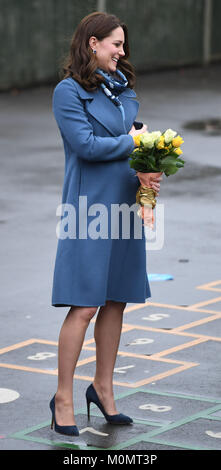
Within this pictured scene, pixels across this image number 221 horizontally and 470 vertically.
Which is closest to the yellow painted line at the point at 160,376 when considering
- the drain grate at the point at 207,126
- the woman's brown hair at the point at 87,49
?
the woman's brown hair at the point at 87,49

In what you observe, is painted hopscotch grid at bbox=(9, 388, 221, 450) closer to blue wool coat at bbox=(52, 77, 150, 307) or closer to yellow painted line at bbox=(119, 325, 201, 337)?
blue wool coat at bbox=(52, 77, 150, 307)

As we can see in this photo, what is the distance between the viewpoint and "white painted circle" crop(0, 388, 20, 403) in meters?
6.28

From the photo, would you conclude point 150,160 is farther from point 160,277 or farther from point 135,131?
point 160,277

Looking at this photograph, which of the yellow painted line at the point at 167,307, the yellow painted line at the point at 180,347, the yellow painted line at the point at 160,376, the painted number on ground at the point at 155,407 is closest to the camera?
the painted number on ground at the point at 155,407

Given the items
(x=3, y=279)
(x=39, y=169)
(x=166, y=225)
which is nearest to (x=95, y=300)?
(x=3, y=279)

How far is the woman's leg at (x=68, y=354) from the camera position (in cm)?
562

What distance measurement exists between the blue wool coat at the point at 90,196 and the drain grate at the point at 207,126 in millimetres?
12069

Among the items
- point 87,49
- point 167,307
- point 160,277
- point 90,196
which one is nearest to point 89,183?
point 90,196

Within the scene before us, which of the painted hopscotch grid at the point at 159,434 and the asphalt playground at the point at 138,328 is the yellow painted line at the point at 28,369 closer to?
the asphalt playground at the point at 138,328

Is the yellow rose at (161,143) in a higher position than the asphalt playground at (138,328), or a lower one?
higher

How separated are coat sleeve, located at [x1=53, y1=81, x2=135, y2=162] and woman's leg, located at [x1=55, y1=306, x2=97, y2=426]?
0.79 metres

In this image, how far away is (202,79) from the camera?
2511 centimetres

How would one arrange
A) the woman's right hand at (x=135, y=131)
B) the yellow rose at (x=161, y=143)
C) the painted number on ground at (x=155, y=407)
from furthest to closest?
1. the painted number on ground at (x=155, y=407)
2. the woman's right hand at (x=135, y=131)
3. the yellow rose at (x=161, y=143)

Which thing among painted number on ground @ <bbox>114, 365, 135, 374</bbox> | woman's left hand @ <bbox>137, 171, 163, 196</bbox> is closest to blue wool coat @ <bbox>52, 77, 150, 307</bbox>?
woman's left hand @ <bbox>137, 171, 163, 196</bbox>
